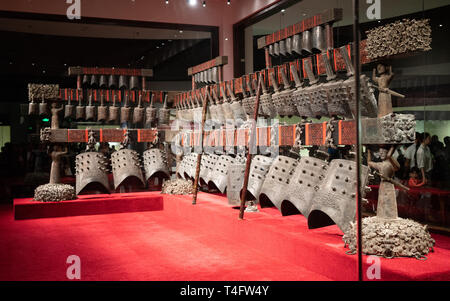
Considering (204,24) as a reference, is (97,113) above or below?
below

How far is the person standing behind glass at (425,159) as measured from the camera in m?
4.46

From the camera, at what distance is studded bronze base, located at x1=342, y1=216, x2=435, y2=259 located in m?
3.05

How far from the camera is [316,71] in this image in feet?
14.3

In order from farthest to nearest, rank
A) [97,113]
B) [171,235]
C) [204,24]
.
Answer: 1. [204,24]
2. [97,113]
3. [171,235]

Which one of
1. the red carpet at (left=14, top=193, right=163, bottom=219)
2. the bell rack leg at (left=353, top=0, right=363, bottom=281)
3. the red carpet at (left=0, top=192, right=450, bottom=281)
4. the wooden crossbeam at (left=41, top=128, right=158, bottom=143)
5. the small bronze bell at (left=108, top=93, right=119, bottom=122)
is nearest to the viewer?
the bell rack leg at (left=353, top=0, right=363, bottom=281)

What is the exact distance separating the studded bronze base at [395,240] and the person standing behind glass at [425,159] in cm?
143

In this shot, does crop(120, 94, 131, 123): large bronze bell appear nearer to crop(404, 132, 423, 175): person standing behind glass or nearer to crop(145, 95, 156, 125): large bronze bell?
crop(145, 95, 156, 125): large bronze bell

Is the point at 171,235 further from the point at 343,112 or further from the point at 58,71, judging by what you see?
the point at 58,71

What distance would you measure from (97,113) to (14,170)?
5.94ft

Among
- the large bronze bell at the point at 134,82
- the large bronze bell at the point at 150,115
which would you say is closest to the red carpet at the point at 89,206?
the large bronze bell at the point at 150,115

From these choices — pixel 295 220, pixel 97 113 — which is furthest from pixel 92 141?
pixel 295 220

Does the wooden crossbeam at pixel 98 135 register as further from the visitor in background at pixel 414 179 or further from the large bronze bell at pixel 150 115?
the visitor in background at pixel 414 179

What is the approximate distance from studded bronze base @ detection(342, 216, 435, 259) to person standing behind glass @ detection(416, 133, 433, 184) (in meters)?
1.43
